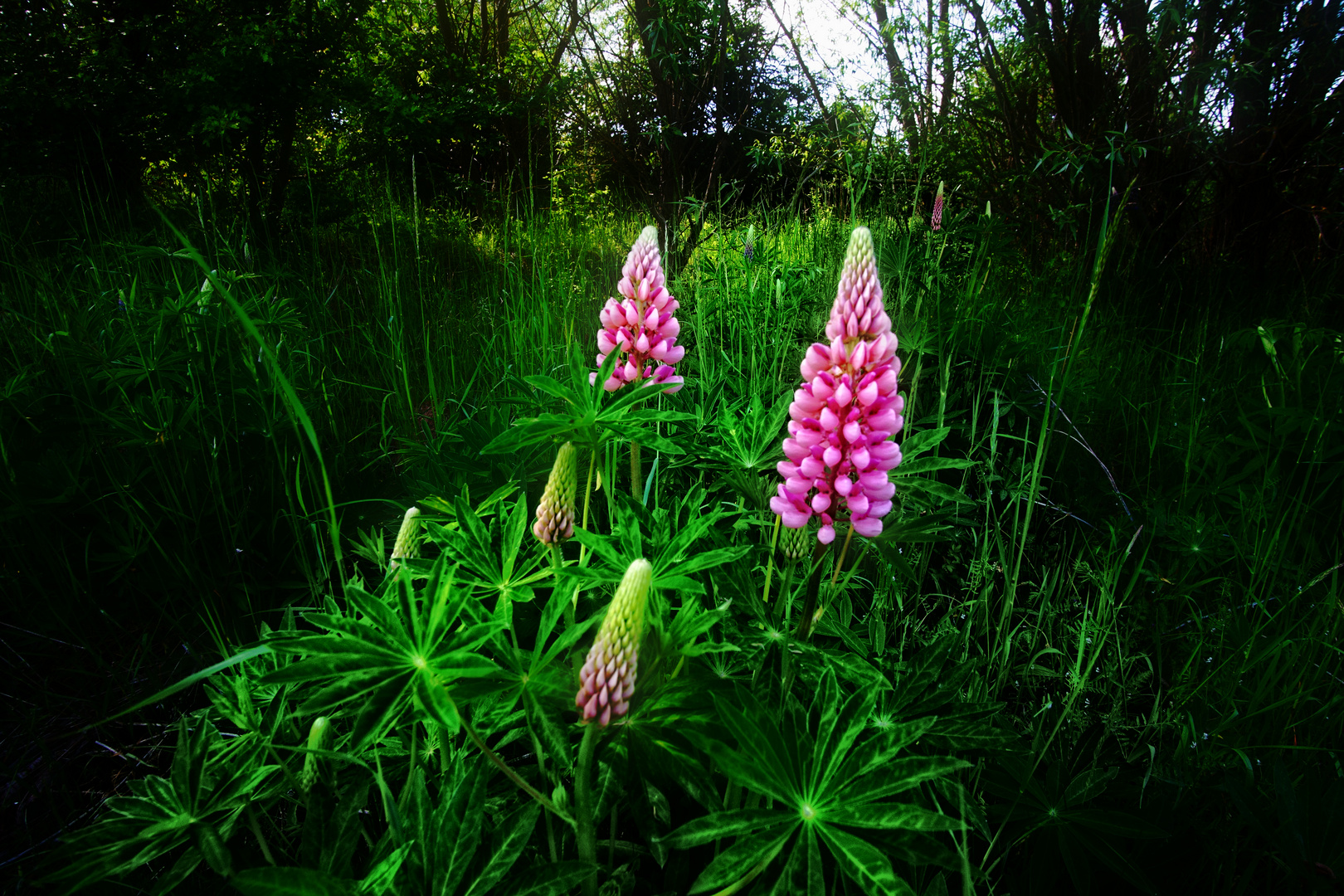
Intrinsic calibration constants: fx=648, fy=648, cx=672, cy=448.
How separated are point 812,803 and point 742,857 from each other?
11 centimetres

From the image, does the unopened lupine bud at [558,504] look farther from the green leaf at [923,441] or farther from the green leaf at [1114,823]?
the green leaf at [1114,823]

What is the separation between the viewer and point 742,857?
2.40 ft

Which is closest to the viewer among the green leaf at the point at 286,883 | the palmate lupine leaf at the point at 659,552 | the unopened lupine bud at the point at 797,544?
the green leaf at the point at 286,883

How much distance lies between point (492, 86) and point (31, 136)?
167 inches

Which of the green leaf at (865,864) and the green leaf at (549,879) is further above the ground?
the green leaf at (865,864)

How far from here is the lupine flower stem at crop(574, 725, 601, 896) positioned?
0.79 metres

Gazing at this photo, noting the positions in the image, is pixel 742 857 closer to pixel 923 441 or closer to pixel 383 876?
pixel 383 876

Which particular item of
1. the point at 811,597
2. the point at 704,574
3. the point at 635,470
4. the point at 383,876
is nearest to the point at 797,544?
the point at 811,597

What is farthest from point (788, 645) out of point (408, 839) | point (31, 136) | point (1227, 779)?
point (31, 136)

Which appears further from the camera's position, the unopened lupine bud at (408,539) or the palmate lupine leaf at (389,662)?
the unopened lupine bud at (408,539)

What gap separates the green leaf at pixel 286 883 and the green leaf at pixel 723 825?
361 mm

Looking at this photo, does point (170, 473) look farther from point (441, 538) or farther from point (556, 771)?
point (556, 771)

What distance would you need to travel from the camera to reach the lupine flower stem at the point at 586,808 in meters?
0.79

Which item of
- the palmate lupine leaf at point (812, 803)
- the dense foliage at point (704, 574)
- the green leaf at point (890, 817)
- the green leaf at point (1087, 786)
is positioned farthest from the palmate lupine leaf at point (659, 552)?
the green leaf at point (1087, 786)
